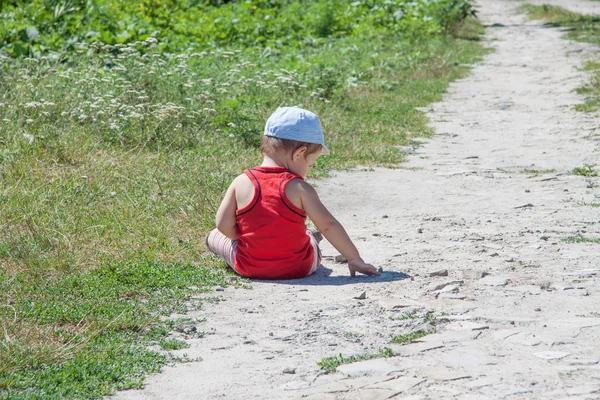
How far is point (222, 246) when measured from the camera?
4.66m

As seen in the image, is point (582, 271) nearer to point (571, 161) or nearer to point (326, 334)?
point (326, 334)

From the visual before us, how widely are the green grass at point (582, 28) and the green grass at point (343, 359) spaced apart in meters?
8.16

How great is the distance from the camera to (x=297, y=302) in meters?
4.05

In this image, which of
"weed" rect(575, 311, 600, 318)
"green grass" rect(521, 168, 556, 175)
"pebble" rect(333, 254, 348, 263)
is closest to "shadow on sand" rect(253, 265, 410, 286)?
"pebble" rect(333, 254, 348, 263)

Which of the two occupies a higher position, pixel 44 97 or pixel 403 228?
pixel 44 97

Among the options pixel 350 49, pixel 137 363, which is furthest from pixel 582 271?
pixel 350 49

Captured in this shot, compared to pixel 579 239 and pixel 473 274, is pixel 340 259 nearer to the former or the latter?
pixel 473 274

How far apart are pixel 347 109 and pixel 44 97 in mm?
3917

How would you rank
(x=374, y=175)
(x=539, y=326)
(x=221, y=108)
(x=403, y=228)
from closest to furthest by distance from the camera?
(x=539, y=326)
(x=403, y=228)
(x=374, y=175)
(x=221, y=108)

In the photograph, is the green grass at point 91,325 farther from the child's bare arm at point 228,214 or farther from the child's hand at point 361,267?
the child's hand at point 361,267

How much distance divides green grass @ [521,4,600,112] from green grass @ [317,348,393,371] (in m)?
8.16

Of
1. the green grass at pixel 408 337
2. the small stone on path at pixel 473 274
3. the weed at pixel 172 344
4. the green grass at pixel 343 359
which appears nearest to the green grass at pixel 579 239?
the small stone on path at pixel 473 274

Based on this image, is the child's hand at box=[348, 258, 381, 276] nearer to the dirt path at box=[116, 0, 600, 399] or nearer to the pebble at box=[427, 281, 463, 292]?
the dirt path at box=[116, 0, 600, 399]

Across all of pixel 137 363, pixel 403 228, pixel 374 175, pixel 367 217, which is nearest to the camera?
pixel 137 363
